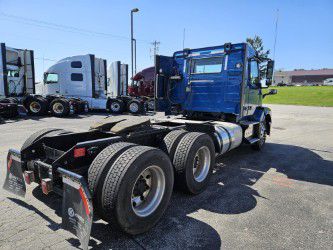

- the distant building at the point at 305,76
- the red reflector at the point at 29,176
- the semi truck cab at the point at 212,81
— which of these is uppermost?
the distant building at the point at 305,76

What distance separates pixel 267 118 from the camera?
8305 mm

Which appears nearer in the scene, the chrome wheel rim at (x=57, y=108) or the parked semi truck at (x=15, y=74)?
the parked semi truck at (x=15, y=74)

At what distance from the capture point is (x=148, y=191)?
327 centimetres

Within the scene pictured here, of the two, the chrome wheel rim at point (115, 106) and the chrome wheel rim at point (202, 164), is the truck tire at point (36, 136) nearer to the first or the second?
the chrome wheel rim at point (202, 164)

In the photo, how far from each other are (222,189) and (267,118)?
187 inches

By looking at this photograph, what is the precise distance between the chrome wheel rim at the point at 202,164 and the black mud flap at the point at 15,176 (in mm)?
2571

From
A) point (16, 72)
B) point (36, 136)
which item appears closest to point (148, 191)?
point (36, 136)

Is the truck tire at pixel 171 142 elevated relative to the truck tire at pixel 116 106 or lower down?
elevated

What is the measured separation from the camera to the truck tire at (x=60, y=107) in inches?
598

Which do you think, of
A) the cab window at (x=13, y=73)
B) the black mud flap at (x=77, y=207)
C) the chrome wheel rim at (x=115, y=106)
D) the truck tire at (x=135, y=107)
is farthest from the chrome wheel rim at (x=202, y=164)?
Answer: the cab window at (x=13, y=73)

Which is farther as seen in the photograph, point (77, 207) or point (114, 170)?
point (114, 170)

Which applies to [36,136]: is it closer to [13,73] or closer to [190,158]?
[190,158]

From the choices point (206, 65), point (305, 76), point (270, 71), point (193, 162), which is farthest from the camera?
point (305, 76)

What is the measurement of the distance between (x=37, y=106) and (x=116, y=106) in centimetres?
520
